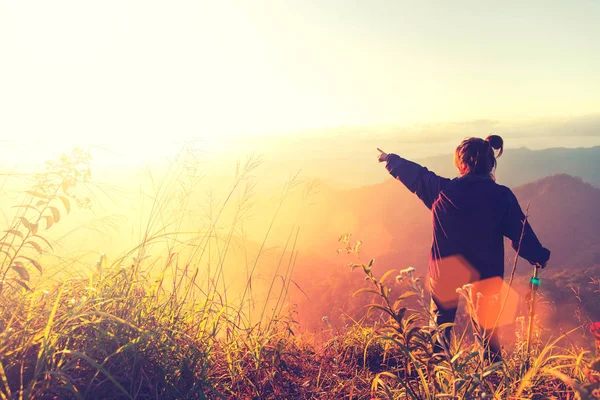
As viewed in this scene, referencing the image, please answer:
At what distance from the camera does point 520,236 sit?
3020 millimetres

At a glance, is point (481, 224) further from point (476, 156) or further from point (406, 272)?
point (406, 272)

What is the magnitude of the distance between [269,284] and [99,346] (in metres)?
1.44

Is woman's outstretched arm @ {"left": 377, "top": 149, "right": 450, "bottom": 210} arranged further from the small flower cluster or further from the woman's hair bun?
the small flower cluster

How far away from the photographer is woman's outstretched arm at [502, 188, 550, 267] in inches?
117

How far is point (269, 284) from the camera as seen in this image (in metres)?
3.10

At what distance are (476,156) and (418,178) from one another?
0.63 metres

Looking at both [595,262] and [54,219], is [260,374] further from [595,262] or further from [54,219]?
[595,262]

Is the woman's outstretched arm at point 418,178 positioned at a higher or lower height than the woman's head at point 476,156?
lower

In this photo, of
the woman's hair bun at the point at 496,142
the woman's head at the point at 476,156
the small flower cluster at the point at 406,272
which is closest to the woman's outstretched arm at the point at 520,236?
the woman's head at the point at 476,156

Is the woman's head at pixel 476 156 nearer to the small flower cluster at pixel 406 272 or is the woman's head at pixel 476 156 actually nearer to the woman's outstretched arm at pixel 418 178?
the woman's outstretched arm at pixel 418 178

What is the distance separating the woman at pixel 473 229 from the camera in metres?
3.10

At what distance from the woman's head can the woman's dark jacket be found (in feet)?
0.23

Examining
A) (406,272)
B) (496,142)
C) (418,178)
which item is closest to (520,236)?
(496,142)

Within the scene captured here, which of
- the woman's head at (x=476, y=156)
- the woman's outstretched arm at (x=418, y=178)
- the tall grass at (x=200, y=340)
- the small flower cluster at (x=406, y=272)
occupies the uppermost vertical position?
the woman's head at (x=476, y=156)
